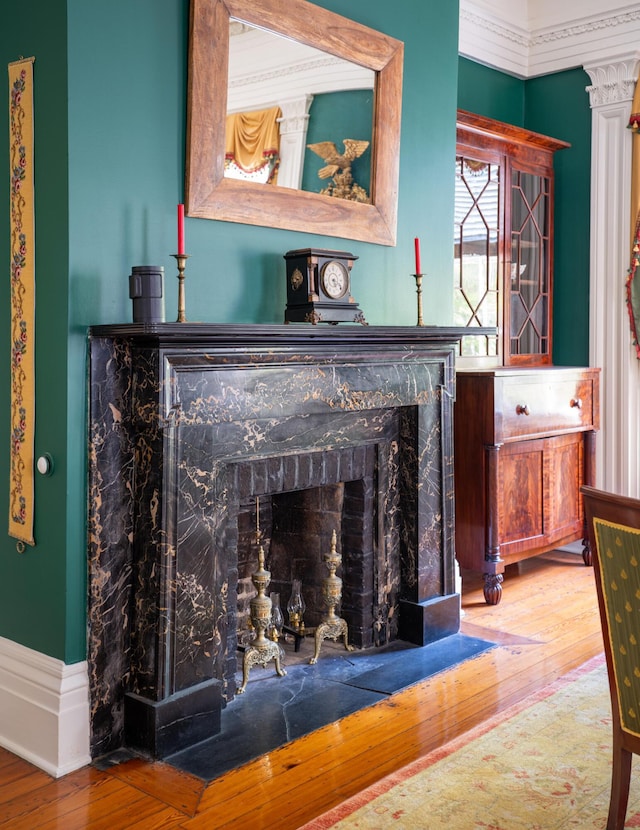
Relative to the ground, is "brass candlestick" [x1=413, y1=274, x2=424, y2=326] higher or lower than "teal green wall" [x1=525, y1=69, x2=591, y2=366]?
lower

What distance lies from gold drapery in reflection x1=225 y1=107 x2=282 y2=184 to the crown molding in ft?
7.02

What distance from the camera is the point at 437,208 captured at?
3707mm

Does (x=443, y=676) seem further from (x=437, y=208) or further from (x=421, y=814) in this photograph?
(x=437, y=208)

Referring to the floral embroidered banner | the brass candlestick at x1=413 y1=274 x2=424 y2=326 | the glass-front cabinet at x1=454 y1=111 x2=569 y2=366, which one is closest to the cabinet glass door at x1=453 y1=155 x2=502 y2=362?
the glass-front cabinet at x1=454 y1=111 x2=569 y2=366

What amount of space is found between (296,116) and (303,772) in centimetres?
210

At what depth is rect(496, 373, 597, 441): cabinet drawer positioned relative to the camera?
405cm

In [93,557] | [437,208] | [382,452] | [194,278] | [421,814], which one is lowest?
[421,814]

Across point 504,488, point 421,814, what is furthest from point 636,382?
point 421,814

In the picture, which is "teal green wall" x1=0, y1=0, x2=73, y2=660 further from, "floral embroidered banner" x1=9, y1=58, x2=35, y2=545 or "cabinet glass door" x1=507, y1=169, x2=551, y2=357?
"cabinet glass door" x1=507, y1=169, x2=551, y2=357

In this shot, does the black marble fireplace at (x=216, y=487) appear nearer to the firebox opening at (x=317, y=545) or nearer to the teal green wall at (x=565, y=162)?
the firebox opening at (x=317, y=545)

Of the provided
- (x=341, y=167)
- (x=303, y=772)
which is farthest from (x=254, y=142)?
(x=303, y=772)

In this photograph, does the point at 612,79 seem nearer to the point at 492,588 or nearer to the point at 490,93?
the point at 490,93

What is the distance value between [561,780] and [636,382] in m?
2.88

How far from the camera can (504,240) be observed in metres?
4.58
